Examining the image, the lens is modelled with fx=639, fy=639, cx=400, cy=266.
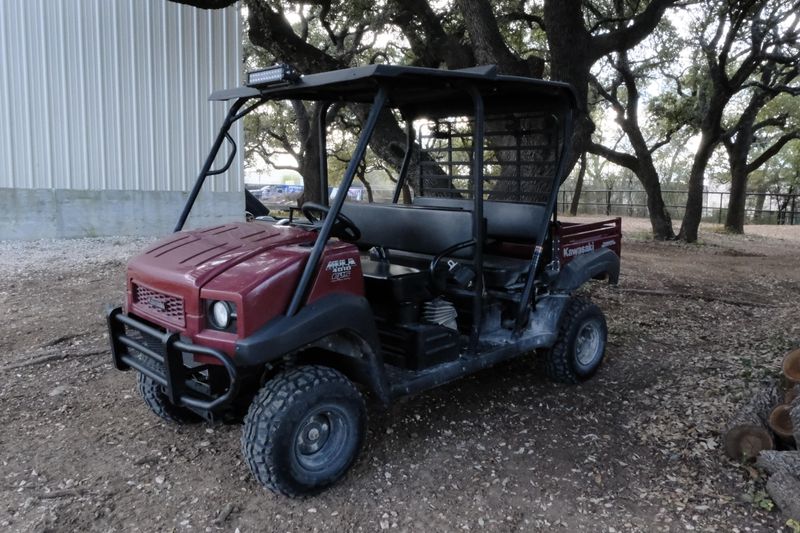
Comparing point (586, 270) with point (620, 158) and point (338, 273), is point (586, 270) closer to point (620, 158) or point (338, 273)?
point (338, 273)

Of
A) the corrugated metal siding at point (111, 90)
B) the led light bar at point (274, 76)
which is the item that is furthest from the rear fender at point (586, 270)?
the corrugated metal siding at point (111, 90)

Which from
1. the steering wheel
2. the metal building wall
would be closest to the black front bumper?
the steering wheel

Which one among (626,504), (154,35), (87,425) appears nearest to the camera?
(626,504)

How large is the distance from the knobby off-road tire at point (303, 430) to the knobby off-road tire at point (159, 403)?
0.99 m

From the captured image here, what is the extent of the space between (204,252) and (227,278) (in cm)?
39

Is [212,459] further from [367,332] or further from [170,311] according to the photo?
[367,332]

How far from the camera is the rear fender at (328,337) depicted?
2705mm

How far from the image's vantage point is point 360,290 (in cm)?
319

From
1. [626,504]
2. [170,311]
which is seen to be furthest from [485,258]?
[170,311]

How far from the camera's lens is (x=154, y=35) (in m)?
10.5

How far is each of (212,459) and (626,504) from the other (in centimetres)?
210

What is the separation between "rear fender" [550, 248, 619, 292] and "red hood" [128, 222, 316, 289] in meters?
1.90

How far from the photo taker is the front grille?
2.97m

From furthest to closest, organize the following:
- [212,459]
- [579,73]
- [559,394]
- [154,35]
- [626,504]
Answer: [154,35]
[579,73]
[559,394]
[212,459]
[626,504]
